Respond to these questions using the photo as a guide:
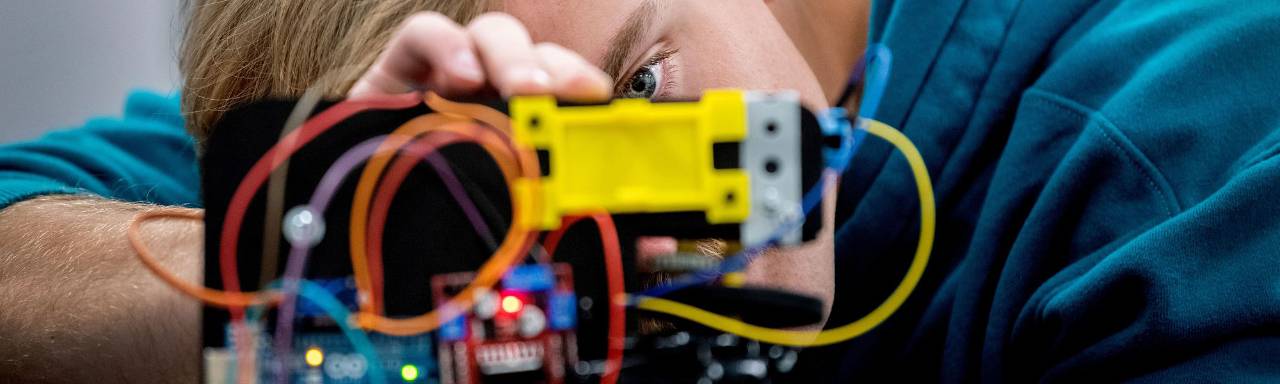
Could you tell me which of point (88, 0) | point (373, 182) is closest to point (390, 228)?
point (373, 182)

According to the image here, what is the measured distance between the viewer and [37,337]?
23.9 inches

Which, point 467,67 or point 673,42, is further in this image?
point 673,42

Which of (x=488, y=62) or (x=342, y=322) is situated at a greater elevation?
(x=488, y=62)

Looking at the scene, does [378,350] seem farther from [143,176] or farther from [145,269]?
[143,176]

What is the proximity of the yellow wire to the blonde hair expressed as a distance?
12.0 inches

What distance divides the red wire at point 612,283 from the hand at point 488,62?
59 millimetres

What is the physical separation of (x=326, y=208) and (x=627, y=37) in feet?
0.89

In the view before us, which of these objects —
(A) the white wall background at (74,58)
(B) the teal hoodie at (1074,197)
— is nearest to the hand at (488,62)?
(B) the teal hoodie at (1074,197)

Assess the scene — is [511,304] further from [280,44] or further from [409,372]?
[280,44]

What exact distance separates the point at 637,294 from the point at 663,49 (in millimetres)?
267

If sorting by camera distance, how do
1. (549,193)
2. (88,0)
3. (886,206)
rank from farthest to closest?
1. (88,0)
2. (886,206)
3. (549,193)

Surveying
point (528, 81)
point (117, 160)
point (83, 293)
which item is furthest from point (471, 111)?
point (117, 160)

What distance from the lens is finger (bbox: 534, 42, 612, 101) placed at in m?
0.41

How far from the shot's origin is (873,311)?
876 millimetres
